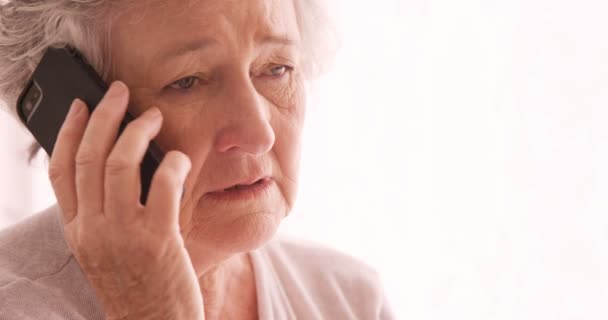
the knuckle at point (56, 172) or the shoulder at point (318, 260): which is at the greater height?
the knuckle at point (56, 172)

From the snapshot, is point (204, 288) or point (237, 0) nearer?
point (237, 0)

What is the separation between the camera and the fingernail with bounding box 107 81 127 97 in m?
1.09

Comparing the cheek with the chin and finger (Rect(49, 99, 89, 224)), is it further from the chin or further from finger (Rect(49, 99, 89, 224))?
finger (Rect(49, 99, 89, 224))

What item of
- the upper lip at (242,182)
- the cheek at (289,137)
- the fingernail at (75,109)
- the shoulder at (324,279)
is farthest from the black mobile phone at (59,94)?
the shoulder at (324,279)

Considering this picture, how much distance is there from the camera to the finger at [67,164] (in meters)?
1.05

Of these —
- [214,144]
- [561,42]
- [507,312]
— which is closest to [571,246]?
[507,312]

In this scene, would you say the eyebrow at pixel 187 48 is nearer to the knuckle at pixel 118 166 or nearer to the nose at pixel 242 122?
the nose at pixel 242 122

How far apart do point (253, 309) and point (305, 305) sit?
0.33ft

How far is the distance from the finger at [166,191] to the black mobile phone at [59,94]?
0.06 metres

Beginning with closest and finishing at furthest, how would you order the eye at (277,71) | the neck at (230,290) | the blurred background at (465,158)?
the eye at (277,71) < the neck at (230,290) < the blurred background at (465,158)

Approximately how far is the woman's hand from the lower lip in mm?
154

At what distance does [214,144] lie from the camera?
46.6 inches

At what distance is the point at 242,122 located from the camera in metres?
1.16

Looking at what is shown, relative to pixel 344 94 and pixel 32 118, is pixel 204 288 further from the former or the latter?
pixel 344 94
